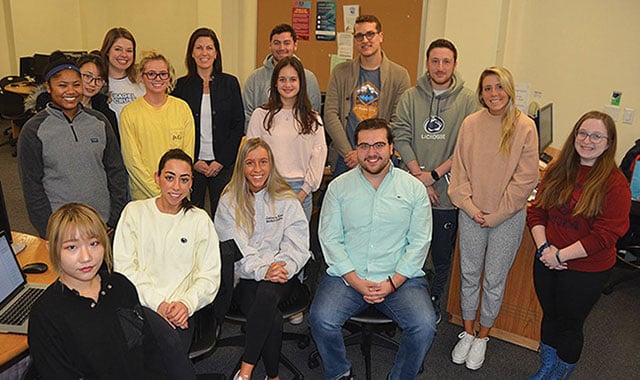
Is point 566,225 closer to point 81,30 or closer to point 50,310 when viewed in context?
point 50,310

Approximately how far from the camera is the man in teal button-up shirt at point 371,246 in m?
2.67

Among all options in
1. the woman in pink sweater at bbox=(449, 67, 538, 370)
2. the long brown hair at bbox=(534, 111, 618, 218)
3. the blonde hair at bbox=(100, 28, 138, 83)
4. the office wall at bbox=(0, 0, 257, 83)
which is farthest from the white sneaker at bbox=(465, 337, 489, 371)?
the office wall at bbox=(0, 0, 257, 83)

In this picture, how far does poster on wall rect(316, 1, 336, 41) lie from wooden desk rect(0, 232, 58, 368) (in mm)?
3956

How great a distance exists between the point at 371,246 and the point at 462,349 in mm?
935

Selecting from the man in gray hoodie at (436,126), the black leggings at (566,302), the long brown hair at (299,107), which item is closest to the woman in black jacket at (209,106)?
the long brown hair at (299,107)

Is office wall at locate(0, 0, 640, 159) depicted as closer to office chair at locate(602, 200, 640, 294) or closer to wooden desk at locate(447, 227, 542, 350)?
office chair at locate(602, 200, 640, 294)

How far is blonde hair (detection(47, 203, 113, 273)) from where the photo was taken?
6.24 ft

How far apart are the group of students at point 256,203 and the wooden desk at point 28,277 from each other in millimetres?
115

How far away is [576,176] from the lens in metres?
2.61

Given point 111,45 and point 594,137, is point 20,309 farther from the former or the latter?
point 594,137

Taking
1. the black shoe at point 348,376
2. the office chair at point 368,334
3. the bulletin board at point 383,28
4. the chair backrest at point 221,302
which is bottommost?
the black shoe at point 348,376

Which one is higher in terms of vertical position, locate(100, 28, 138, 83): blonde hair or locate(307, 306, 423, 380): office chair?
locate(100, 28, 138, 83): blonde hair

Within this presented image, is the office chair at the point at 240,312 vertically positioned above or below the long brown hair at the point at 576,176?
below

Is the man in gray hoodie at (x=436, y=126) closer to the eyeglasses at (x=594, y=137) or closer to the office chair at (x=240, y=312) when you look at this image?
the eyeglasses at (x=594, y=137)
